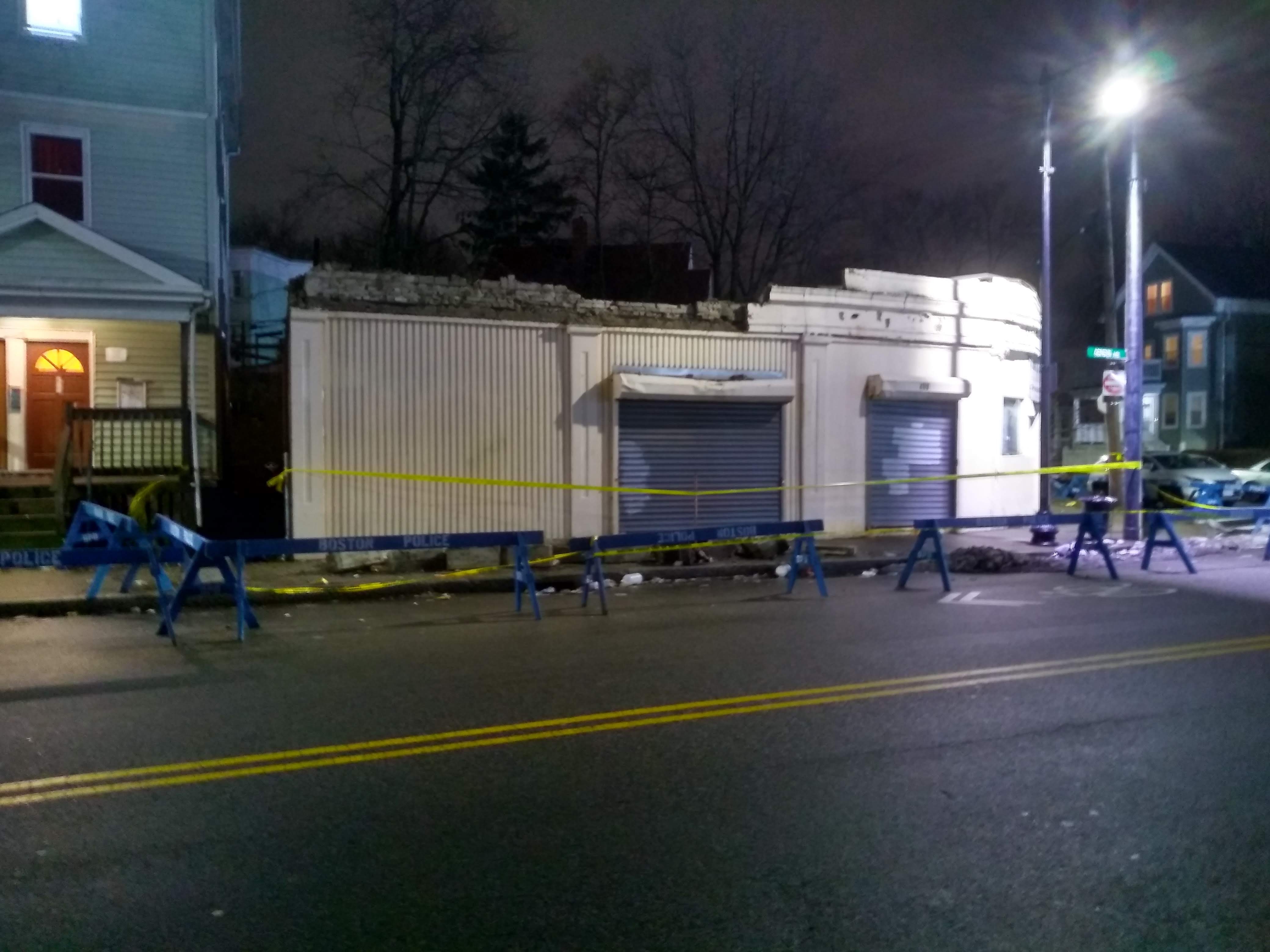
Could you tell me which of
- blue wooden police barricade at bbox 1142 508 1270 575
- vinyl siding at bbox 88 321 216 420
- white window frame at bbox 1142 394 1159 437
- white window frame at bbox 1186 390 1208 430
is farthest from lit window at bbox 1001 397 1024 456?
white window frame at bbox 1142 394 1159 437

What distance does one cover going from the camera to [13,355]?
18734 millimetres

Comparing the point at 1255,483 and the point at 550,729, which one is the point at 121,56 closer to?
the point at 550,729

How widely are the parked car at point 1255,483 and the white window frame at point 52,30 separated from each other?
25422 mm

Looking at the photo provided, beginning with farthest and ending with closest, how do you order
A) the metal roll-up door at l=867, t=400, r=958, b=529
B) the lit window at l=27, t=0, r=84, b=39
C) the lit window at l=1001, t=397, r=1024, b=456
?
the lit window at l=1001, t=397, r=1024, b=456 < the metal roll-up door at l=867, t=400, r=958, b=529 < the lit window at l=27, t=0, r=84, b=39

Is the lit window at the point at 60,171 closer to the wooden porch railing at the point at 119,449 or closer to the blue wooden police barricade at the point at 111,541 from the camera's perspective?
the wooden porch railing at the point at 119,449

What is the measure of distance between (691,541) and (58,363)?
12592mm

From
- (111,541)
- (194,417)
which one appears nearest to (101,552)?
(111,541)

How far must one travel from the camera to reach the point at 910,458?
Answer: 20203mm

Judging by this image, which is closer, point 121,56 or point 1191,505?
point 1191,505

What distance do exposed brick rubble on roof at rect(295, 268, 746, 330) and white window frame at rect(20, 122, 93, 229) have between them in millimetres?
5213

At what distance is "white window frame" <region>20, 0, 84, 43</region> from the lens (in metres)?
18.2

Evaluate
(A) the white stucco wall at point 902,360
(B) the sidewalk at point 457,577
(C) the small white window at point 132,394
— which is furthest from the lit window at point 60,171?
(A) the white stucco wall at point 902,360

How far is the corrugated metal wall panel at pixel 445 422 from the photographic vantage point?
15695mm

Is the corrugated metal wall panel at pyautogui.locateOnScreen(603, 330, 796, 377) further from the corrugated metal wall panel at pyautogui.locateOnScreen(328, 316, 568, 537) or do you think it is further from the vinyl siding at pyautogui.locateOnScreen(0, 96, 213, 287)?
the vinyl siding at pyautogui.locateOnScreen(0, 96, 213, 287)
